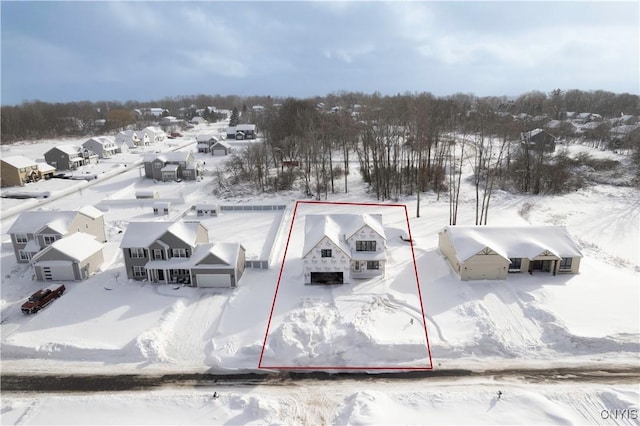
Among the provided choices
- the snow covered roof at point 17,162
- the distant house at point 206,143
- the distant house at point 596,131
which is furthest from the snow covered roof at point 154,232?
the distant house at point 596,131

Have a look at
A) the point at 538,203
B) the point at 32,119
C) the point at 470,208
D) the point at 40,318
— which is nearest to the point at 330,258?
the point at 40,318

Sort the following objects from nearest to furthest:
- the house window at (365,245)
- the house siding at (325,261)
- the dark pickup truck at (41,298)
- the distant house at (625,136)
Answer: the dark pickup truck at (41,298), the house siding at (325,261), the house window at (365,245), the distant house at (625,136)

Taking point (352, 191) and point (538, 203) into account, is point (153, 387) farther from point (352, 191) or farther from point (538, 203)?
point (538, 203)

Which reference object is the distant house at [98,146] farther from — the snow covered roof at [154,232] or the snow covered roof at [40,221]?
the snow covered roof at [154,232]

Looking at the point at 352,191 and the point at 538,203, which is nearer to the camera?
the point at 538,203

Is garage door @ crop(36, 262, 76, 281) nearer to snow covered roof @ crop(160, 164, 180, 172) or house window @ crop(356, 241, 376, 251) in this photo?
house window @ crop(356, 241, 376, 251)

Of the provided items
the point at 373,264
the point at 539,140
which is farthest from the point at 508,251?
the point at 539,140

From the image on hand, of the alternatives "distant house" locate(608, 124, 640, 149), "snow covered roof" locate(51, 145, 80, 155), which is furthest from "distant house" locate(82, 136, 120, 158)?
"distant house" locate(608, 124, 640, 149)
